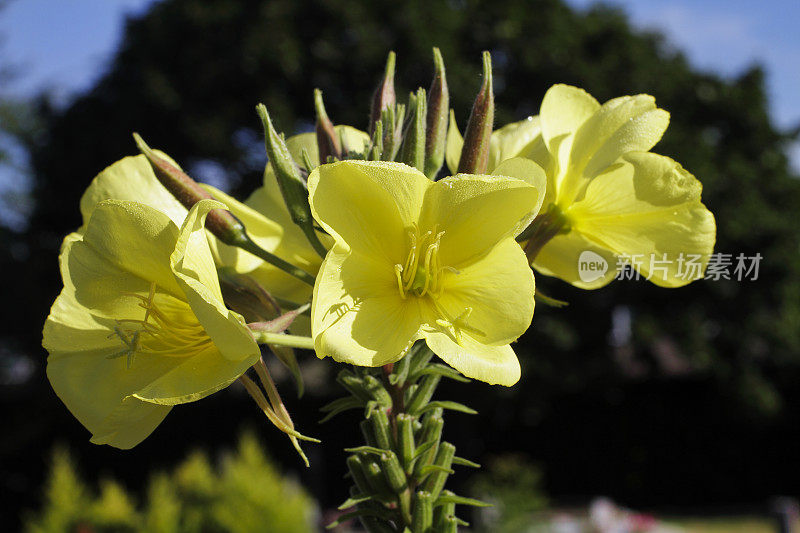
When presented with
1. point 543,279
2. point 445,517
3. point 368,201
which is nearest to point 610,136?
point 368,201

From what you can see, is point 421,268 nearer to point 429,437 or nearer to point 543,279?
point 429,437

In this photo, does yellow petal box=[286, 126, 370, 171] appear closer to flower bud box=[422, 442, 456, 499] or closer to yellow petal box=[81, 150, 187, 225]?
yellow petal box=[81, 150, 187, 225]

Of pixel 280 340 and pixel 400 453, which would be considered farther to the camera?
pixel 400 453

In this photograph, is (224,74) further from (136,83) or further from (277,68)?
(136,83)

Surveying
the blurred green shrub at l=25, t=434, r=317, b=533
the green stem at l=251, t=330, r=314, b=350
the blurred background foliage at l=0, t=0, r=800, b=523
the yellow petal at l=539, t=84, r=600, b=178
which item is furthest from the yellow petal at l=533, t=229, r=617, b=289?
the blurred background foliage at l=0, t=0, r=800, b=523

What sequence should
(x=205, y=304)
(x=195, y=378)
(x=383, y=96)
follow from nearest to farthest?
1. (x=205, y=304)
2. (x=195, y=378)
3. (x=383, y=96)

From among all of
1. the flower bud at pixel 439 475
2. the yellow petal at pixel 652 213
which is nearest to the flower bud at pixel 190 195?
the flower bud at pixel 439 475

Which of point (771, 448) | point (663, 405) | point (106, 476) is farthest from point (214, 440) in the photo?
point (771, 448)
